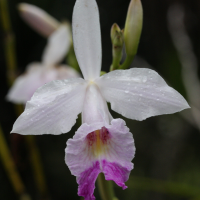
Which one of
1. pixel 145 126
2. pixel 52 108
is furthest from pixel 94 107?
pixel 145 126

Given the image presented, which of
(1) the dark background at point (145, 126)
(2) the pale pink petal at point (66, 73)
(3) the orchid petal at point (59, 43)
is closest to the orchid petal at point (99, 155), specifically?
(2) the pale pink petal at point (66, 73)

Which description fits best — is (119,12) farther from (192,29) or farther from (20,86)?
(20,86)

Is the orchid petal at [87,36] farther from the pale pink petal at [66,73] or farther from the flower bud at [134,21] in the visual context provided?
the pale pink petal at [66,73]

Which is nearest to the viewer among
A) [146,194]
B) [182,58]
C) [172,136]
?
[146,194]

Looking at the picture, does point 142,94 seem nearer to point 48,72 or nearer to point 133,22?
point 133,22

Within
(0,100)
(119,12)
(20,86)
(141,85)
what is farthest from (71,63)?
(119,12)
